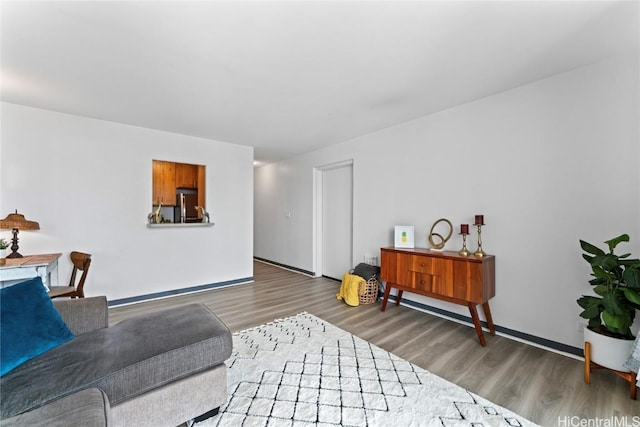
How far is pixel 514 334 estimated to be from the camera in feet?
8.71

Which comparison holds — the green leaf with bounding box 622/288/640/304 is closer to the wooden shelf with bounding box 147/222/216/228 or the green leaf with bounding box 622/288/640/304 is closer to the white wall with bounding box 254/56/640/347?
the white wall with bounding box 254/56/640/347

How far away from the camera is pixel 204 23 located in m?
1.72

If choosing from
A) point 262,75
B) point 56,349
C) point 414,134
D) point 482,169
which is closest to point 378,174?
point 414,134

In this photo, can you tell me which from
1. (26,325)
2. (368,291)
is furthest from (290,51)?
(368,291)

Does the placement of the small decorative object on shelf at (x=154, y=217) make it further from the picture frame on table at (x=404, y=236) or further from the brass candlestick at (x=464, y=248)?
the brass candlestick at (x=464, y=248)

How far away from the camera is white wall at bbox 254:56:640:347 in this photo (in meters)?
2.13

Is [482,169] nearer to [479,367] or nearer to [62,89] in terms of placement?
[479,367]

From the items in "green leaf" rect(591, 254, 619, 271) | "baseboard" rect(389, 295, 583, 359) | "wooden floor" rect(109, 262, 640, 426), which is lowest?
"wooden floor" rect(109, 262, 640, 426)

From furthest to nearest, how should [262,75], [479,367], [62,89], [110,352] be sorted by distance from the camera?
[62,89], [262,75], [479,367], [110,352]

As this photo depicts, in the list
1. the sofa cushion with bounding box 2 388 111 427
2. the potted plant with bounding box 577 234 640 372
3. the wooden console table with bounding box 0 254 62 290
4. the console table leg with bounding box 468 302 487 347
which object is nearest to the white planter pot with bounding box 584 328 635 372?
the potted plant with bounding box 577 234 640 372

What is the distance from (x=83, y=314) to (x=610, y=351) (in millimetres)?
3539

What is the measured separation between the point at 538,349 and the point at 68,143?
5.53 m

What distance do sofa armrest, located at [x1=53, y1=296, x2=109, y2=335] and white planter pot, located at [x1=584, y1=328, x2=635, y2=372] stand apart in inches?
133

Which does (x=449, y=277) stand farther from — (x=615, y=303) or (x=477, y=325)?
(x=615, y=303)
